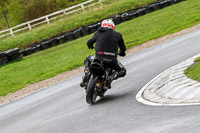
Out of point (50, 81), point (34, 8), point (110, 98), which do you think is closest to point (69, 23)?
point (34, 8)

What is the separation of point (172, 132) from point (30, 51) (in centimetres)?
2556

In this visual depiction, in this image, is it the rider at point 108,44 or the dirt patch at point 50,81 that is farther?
the dirt patch at point 50,81

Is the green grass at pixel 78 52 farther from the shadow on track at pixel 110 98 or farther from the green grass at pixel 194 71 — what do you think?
the green grass at pixel 194 71

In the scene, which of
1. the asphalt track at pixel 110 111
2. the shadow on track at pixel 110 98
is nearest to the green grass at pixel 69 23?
the asphalt track at pixel 110 111

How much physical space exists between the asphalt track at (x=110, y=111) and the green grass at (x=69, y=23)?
21329 millimetres

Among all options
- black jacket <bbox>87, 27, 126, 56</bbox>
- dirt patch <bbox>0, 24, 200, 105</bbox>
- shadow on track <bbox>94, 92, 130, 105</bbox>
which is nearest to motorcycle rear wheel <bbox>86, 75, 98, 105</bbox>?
shadow on track <bbox>94, 92, 130, 105</bbox>

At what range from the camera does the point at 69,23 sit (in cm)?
3688

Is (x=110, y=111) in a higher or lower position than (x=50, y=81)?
higher

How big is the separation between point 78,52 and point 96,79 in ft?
49.8

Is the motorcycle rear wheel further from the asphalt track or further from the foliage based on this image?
the foliage

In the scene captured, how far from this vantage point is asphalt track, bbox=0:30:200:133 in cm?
623

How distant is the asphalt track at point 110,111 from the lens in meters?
6.23

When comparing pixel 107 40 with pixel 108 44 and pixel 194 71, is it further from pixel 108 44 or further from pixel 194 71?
pixel 194 71

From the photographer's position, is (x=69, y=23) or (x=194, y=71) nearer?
(x=194, y=71)
